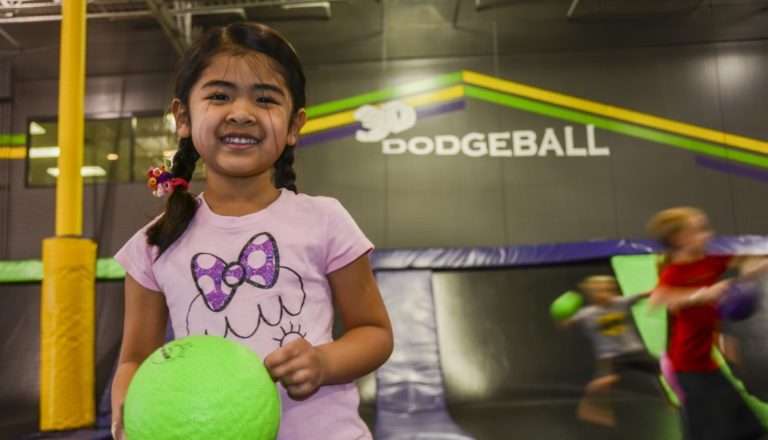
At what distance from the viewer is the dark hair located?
2.83 feet

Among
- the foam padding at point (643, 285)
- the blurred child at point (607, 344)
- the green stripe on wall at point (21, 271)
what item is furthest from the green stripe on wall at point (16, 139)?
the foam padding at point (643, 285)

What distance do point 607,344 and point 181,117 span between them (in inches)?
130

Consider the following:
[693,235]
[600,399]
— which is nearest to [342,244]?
[693,235]

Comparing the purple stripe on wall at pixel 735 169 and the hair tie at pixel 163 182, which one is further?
the purple stripe on wall at pixel 735 169

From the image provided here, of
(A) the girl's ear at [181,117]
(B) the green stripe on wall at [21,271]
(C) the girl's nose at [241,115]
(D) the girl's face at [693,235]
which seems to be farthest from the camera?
(B) the green stripe on wall at [21,271]

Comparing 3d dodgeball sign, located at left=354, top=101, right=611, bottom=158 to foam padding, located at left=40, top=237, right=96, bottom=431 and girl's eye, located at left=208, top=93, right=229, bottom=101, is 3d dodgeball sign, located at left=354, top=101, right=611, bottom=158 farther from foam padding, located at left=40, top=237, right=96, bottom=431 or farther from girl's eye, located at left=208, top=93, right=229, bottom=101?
girl's eye, located at left=208, top=93, right=229, bottom=101

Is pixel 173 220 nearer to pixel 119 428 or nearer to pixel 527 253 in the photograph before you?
pixel 119 428

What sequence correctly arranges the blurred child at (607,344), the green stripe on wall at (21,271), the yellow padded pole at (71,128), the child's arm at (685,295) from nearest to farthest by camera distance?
1. the child's arm at (685,295)
2. the blurred child at (607,344)
3. the yellow padded pole at (71,128)
4. the green stripe on wall at (21,271)

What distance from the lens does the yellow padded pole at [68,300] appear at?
3314 mm

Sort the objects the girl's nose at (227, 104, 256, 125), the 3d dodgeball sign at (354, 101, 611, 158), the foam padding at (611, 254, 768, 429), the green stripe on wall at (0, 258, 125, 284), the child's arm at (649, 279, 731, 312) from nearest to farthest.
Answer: the girl's nose at (227, 104, 256, 125) → the child's arm at (649, 279, 731, 312) → the foam padding at (611, 254, 768, 429) → the green stripe on wall at (0, 258, 125, 284) → the 3d dodgeball sign at (354, 101, 611, 158)

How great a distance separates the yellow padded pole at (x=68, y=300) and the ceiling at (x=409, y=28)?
8.88 ft

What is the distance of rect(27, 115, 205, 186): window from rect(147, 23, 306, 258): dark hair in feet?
17.2

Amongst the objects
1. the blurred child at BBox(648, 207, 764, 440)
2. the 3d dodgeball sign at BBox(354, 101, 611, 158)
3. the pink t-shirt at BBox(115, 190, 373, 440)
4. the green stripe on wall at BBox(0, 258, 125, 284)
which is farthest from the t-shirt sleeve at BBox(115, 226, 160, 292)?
the 3d dodgeball sign at BBox(354, 101, 611, 158)

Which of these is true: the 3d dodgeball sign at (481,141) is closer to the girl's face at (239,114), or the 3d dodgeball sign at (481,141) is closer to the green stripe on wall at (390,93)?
the green stripe on wall at (390,93)
